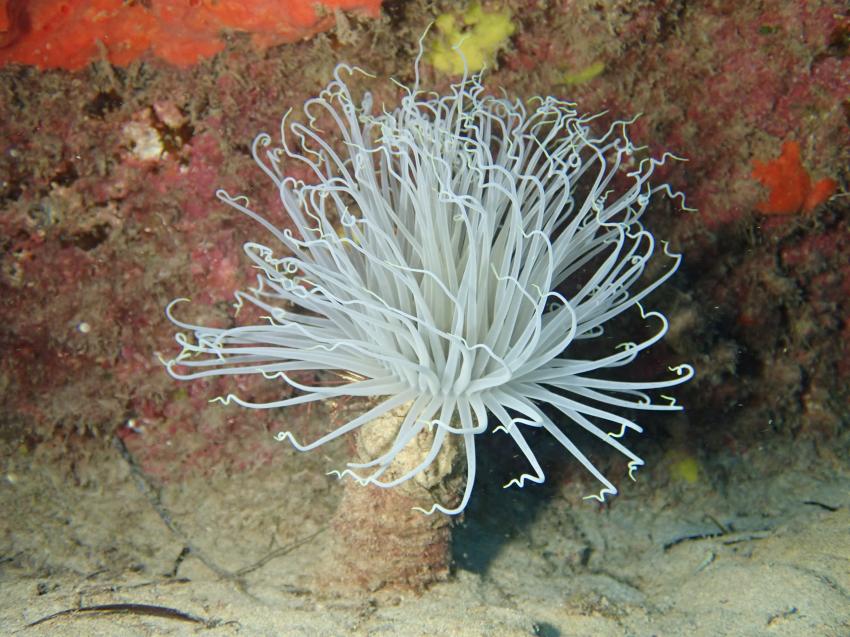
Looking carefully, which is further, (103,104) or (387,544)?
(103,104)

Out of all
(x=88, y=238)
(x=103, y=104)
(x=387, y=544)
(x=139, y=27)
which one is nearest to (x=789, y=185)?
(x=387, y=544)

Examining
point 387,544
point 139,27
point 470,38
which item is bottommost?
point 387,544

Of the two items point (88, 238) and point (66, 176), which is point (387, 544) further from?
point (66, 176)

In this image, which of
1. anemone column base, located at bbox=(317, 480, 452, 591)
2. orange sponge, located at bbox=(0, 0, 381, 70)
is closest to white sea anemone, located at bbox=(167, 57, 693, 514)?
anemone column base, located at bbox=(317, 480, 452, 591)

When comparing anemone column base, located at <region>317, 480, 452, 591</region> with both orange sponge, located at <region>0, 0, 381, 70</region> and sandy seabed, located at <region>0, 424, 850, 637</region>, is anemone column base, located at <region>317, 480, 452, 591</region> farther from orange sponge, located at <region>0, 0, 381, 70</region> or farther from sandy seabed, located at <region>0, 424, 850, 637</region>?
orange sponge, located at <region>0, 0, 381, 70</region>

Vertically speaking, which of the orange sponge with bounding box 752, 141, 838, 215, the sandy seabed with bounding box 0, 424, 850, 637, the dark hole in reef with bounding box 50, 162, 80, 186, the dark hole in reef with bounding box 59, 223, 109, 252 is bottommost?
the sandy seabed with bounding box 0, 424, 850, 637

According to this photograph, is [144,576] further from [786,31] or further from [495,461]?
[786,31]
